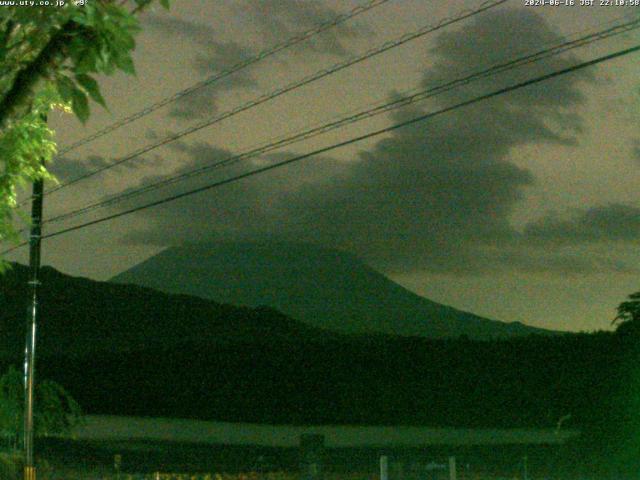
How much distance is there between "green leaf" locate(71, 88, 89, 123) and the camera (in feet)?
15.3

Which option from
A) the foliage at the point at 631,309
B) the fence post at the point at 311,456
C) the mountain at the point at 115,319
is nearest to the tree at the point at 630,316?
the foliage at the point at 631,309

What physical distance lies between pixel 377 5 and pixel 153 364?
3480cm

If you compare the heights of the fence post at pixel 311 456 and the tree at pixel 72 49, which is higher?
the tree at pixel 72 49

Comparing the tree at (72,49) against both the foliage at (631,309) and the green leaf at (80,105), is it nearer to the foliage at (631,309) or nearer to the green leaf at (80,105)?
the green leaf at (80,105)

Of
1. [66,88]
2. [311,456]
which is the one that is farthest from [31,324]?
[66,88]

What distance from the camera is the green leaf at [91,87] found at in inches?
178

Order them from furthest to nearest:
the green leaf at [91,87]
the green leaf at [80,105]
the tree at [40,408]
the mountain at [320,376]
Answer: the mountain at [320,376] → the tree at [40,408] → the green leaf at [80,105] → the green leaf at [91,87]

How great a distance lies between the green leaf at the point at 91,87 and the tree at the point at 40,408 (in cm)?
2036

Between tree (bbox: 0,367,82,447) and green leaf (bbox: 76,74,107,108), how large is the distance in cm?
2036

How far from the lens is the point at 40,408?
26.3 metres

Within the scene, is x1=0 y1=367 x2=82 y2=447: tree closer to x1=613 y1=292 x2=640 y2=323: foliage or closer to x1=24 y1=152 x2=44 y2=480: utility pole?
x1=24 y1=152 x2=44 y2=480: utility pole

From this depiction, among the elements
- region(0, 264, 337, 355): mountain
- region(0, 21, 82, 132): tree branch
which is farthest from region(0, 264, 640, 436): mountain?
region(0, 21, 82, 132): tree branch

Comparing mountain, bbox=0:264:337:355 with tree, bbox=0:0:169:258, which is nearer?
tree, bbox=0:0:169:258

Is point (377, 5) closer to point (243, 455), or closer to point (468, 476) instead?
point (468, 476)
